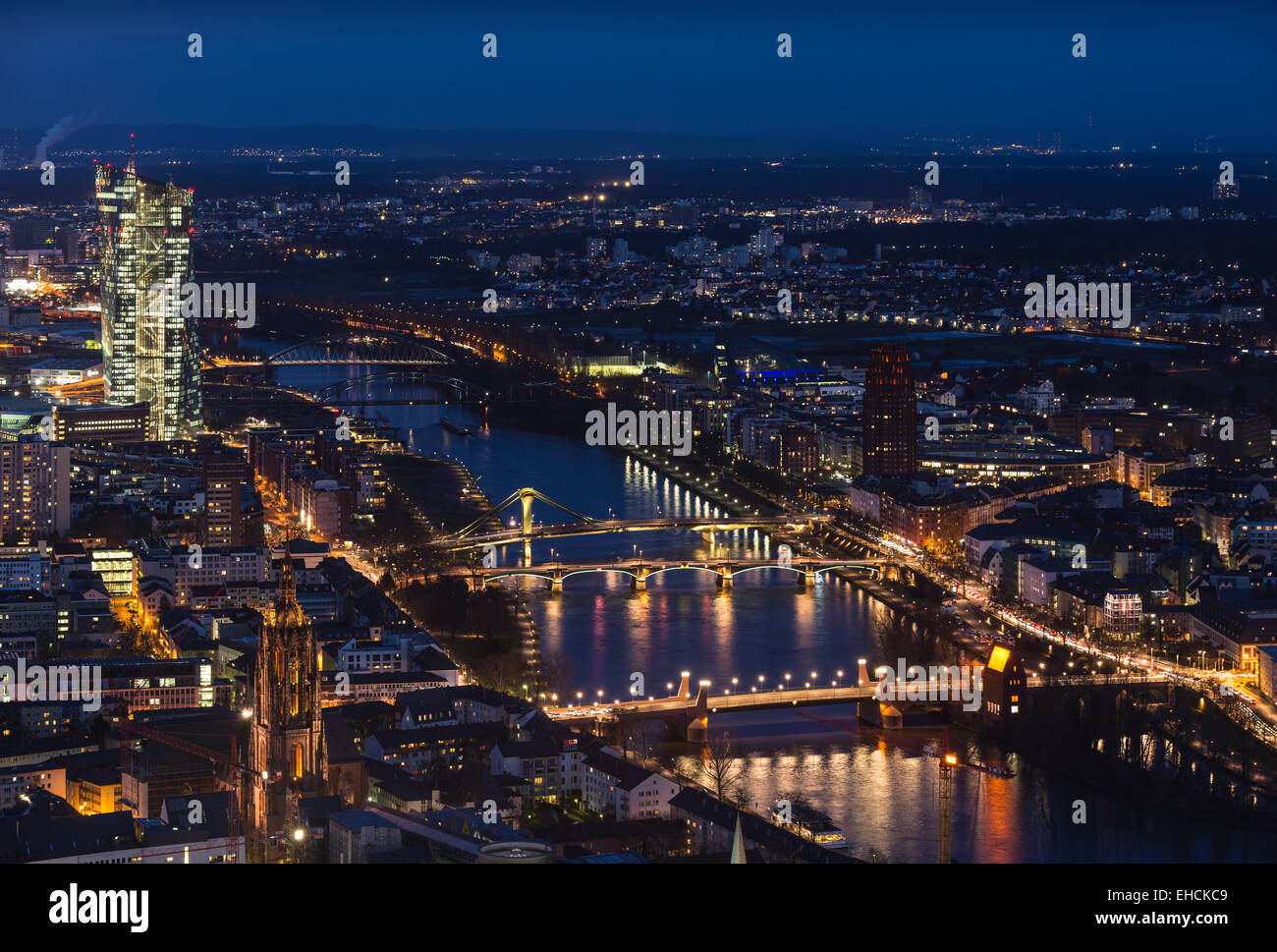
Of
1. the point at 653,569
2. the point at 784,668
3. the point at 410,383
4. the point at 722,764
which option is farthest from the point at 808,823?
the point at 410,383

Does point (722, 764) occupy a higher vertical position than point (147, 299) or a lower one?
lower

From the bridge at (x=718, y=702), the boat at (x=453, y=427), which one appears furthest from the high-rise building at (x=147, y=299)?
the bridge at (x=718, y=702)

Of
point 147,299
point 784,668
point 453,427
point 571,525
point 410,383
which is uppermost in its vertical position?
point 147,299

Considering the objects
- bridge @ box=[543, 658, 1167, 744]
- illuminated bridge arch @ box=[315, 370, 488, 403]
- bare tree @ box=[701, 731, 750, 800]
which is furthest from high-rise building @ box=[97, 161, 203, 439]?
bare tree @ box=[701, 731, 750, 800]

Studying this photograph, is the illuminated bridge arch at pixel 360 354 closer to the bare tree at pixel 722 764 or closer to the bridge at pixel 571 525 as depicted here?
the bridge at pixel 571 525

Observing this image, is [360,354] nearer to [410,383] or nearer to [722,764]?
[410,383]

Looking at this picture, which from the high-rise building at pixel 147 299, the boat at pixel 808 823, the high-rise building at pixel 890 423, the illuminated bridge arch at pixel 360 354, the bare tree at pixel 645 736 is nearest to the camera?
the boat at pixel 808 823
